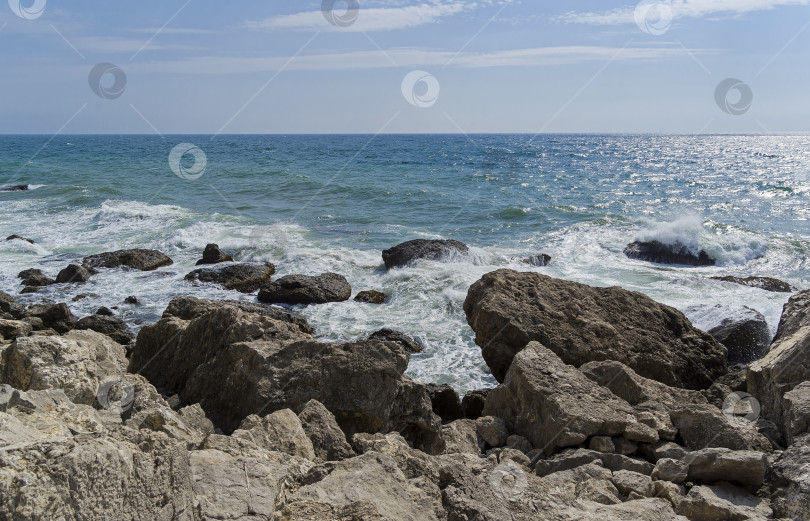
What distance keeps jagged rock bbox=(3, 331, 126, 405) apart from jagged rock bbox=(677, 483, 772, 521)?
408cm

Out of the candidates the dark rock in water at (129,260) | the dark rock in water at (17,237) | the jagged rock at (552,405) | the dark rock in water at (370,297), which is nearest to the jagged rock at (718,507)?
the jagged rock at (552,405)

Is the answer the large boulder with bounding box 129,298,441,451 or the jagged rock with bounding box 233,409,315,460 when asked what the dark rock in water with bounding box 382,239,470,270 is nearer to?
the large boulder with bounding box 129,298,441,451

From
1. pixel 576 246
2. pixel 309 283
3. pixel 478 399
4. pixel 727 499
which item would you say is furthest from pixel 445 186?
pixel 727 499

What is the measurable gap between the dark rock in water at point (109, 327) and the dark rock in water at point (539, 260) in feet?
30.7

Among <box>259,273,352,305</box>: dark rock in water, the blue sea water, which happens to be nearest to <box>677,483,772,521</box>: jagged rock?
the blue sea water

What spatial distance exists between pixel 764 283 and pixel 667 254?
10.7ft

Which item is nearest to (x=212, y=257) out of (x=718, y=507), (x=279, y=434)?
(x=279, y=434)

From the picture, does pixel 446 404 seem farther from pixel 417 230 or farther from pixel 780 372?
pixel 417 230

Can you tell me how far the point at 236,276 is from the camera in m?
13.4

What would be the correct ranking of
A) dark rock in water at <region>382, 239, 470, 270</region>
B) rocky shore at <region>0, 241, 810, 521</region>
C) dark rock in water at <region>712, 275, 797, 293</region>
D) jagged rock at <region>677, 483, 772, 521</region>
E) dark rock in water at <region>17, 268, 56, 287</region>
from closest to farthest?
rocky shore at <region>0, 241, 810, 521</region>, jagged rock at <region>677, 483, 772, 521</region>, dark rock in water at <region>712, 275, 797, 293</region>, dark rock in water at <region>17, 268, 56, 287</region>, dark rock in water at <region>382, 239, 470, 270</region>

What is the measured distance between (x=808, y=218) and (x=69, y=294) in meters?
23.2

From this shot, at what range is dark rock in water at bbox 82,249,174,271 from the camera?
14.6m

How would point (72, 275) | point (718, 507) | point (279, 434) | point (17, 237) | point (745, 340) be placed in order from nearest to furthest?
point (718, 507)
point (279, 434)
point (745, 340)
point (72, 275)
point (17, 237)

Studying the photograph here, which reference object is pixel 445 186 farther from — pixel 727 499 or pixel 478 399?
pixel 727 499
